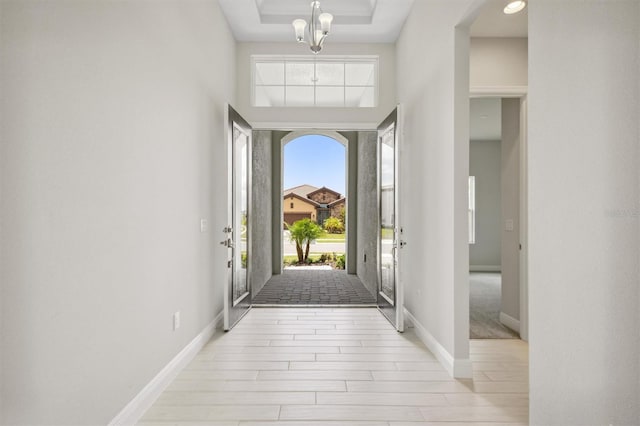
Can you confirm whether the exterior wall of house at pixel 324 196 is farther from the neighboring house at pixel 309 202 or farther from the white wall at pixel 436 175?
the white wall at pixel 436 175

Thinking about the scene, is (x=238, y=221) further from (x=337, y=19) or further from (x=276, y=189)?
(x=276, y=189)

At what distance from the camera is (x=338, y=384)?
2.57 m

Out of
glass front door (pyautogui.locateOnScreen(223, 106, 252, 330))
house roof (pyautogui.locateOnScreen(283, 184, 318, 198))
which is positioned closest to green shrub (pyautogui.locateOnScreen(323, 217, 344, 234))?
house roof (pyautogui.locateOnScreen(283, 184, 318, 198))

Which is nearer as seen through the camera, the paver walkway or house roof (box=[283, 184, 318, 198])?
the paver walkway

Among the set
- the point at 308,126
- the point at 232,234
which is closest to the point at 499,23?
the point at 308,126

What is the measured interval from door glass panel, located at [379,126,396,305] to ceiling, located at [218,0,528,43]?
1159mm

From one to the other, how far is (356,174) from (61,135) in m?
6.68

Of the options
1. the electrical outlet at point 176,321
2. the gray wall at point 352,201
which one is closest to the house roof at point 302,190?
the gray wall at point 352,201

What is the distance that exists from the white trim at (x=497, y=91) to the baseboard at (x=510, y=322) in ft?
7.29

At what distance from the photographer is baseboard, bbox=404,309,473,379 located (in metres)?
2.71

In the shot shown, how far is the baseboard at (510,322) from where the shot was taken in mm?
3844

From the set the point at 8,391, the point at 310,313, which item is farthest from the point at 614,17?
the point at 310,313

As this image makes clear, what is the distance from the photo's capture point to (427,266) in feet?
11.3

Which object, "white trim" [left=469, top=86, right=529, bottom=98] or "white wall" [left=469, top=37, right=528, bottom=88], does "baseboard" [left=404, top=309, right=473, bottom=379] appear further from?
"white wall" [left=469, top=37, right=528, bottom=88]
